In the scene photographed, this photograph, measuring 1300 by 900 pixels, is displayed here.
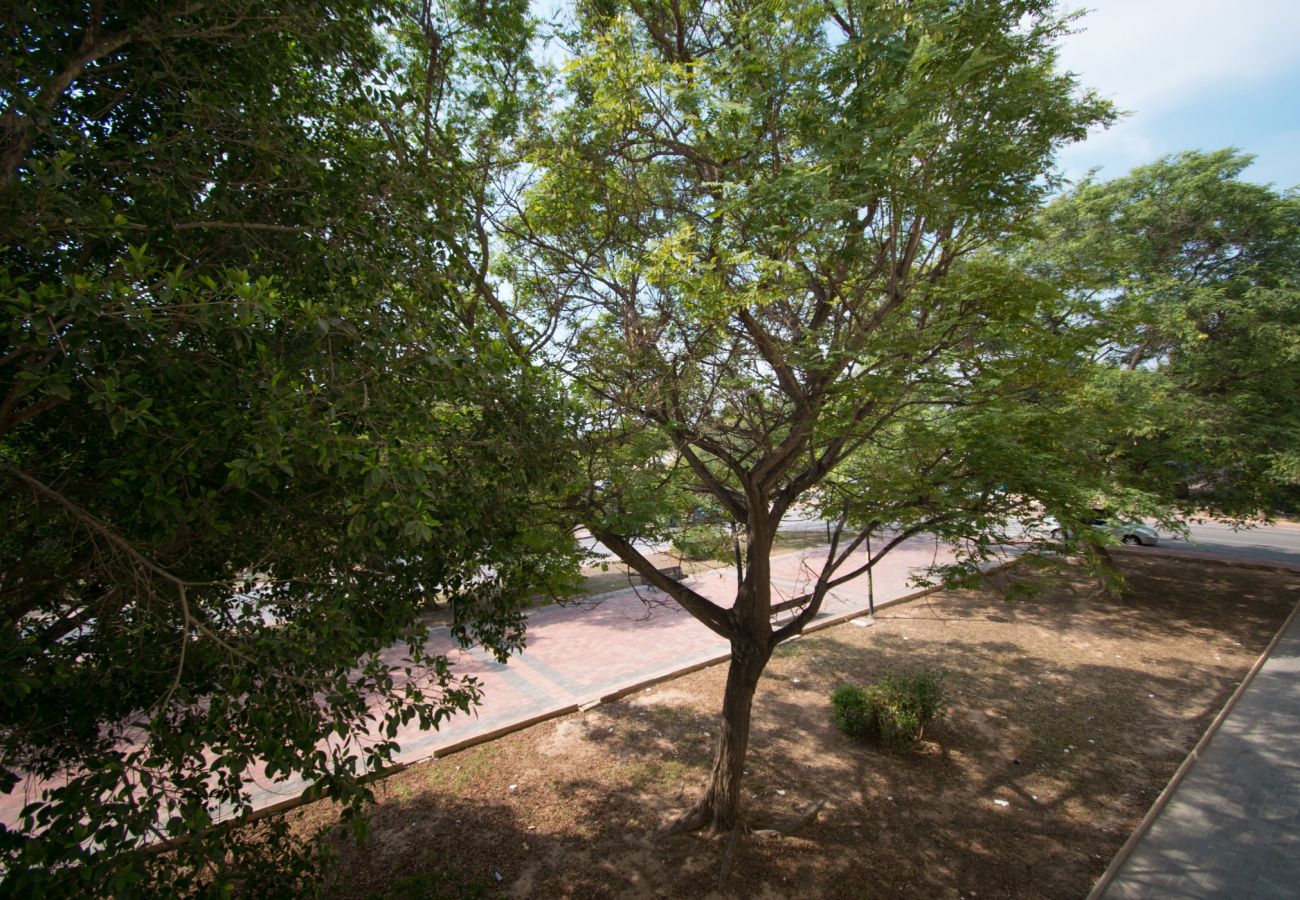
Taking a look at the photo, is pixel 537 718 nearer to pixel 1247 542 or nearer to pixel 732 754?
pixel 732 754

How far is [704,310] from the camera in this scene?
180 inches

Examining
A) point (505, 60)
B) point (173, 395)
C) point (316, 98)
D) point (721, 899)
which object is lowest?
point (721, 899)

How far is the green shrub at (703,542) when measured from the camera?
660cm

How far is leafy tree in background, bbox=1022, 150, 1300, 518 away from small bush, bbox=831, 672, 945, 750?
18.2ft

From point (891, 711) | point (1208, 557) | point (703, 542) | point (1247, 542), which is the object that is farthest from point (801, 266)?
point (1247, 542)

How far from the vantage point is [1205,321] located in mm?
10656

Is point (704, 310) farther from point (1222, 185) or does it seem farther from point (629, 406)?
point (1222, 185)

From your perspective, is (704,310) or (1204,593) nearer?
(704,310)

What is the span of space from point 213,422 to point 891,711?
737cm

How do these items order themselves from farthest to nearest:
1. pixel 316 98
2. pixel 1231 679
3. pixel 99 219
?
pixel 1231 679, pixel 316 98, pixel 99 219

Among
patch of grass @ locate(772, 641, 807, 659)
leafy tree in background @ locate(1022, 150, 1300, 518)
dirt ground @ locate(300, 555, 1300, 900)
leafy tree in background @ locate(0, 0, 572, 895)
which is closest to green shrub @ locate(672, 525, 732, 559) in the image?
dirt ground @ locate(300, 555, 1300, 900)

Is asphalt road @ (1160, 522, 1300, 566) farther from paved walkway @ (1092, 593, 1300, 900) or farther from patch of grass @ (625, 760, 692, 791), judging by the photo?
patch of grass @ (625, 760, 692, 791)

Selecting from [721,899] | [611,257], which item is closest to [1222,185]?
[611,257]

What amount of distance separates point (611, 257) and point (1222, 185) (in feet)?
39.5
